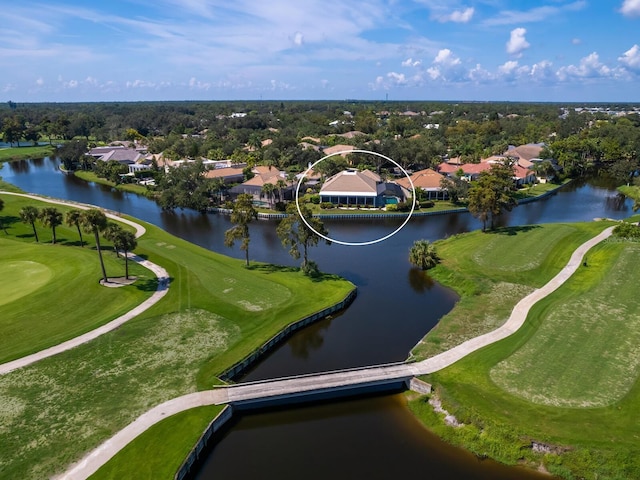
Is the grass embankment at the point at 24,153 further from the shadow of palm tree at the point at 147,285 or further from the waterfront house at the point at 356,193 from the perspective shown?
the shadow of palm tree at the point at 147,285

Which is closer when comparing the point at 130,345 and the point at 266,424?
the point at 266,424

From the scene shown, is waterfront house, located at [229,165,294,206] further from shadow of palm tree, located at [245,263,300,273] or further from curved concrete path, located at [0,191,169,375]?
curved concrete path, located at [0,191,169,375]

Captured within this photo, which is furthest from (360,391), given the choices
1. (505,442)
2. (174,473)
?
(174,473)

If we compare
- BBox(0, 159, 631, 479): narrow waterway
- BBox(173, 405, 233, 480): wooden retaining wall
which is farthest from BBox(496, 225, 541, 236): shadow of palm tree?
BBox(173, 405, 233, 480): wooden retaining wall

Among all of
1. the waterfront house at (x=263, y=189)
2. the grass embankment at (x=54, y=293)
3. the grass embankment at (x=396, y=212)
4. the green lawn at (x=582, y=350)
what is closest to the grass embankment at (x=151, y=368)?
the grass embankment at (x=54, y=293)

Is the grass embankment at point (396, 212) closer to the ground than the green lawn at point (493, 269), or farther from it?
farther from it

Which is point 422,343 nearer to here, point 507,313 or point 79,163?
point 507,313

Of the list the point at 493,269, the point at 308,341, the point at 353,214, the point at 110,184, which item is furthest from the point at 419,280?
the point at 110,184

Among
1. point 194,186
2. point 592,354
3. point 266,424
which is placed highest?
point 194,186
